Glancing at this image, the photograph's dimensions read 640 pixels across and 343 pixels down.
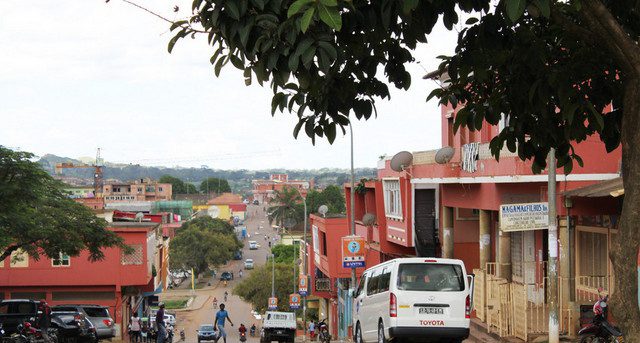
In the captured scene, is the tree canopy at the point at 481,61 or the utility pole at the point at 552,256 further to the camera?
the utility pole at the point at 552,256

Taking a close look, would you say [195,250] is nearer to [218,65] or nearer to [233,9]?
[218,65]

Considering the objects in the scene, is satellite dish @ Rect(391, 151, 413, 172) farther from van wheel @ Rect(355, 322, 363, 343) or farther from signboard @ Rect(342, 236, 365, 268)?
van wheel @ Rect(355, 322, 363, 343)

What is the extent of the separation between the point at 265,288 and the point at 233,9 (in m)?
82.6

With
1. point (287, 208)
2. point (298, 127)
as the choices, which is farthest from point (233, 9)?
point (287, 208)

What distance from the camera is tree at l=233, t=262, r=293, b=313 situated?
8800cm

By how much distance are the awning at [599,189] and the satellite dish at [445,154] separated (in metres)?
8.33

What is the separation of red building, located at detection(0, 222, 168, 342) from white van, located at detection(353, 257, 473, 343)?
31.8m

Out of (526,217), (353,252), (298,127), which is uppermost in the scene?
(298,127)

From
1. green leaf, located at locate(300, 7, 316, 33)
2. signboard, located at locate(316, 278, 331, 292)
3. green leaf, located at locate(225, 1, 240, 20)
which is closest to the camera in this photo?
green leaf, located at locate(300, 7, 316, 33)

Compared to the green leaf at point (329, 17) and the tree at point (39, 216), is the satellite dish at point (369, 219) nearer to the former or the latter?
the tree at point (39, 216)

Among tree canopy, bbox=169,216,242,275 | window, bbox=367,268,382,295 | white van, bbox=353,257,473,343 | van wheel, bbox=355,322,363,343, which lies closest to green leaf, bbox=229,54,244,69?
white van, bbox=353,257,473,343

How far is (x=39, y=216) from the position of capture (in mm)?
31812

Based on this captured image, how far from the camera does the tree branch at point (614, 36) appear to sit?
720cm

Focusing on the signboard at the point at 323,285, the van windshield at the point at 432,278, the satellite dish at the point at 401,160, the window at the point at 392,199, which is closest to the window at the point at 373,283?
the van windshield at the point at 432,278
